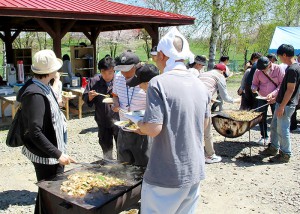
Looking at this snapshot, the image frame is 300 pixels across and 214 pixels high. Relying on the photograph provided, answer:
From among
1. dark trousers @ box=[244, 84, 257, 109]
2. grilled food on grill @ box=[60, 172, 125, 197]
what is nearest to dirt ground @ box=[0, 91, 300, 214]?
grilled food on grill @ box=[60, 172, 125, 197]

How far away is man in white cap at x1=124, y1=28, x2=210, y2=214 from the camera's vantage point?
195 cm

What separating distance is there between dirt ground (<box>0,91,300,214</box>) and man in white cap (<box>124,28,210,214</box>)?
1450mm

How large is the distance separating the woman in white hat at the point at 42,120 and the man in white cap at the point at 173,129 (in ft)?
3.04

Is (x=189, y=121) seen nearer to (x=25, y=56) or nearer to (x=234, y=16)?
(x=25, y=56)

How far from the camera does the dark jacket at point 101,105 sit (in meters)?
4.43

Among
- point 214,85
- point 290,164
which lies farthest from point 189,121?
point 290,164

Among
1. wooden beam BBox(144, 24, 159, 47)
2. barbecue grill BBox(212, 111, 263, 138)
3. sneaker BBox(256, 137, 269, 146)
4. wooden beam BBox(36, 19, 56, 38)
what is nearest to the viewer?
barbecue grill BBox(212, 111, 263, 138)

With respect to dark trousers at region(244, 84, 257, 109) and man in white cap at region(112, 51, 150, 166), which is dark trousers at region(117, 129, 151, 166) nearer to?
man in white cap at region(112, 51, 150, 166)

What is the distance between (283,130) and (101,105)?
2949mm

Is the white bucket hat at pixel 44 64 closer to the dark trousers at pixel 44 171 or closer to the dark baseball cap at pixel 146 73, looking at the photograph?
the dark baseball cap at pixel 146 73

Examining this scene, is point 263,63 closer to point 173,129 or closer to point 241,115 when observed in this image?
point 241,115

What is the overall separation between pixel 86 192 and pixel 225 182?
2.62 m

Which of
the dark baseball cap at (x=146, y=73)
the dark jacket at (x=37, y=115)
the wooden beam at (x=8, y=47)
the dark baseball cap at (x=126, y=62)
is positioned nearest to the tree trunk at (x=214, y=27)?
the wooden beam at (x=8, y=47)

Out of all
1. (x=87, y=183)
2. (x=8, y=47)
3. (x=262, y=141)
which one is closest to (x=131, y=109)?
(x=87, y=183)
